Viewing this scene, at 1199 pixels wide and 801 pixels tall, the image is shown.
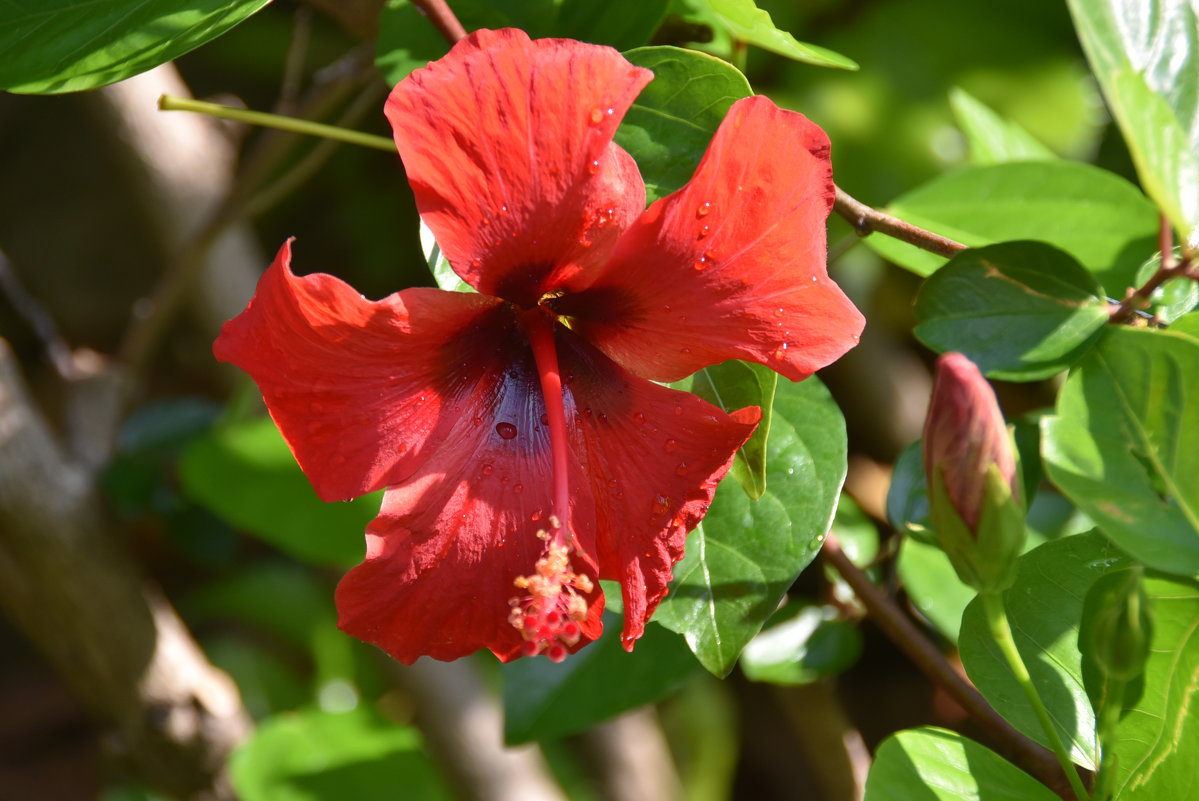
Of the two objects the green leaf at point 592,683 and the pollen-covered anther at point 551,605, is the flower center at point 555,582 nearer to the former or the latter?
the pollen-covered anther at point 551,605

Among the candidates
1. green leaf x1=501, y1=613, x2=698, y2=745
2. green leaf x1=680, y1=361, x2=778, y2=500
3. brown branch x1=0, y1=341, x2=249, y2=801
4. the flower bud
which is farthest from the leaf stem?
brown branch x1=0, y1=341, x2=249, y2=801

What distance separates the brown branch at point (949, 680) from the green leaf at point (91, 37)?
1.75 feet

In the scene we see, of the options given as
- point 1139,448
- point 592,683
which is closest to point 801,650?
point 592,683

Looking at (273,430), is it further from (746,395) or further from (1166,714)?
A: (1166,714)

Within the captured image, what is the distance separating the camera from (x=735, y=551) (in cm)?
66

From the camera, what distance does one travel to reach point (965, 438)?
52 cm

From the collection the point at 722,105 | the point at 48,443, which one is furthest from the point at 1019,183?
the point at 48,443

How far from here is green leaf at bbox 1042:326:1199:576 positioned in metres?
0.55

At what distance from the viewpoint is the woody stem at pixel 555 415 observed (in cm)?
59

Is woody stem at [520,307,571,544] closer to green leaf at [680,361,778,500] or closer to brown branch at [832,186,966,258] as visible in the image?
green leaf at [680,361,778,500]

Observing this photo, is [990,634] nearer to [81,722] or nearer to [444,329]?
[444,329]

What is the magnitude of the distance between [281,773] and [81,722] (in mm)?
1311

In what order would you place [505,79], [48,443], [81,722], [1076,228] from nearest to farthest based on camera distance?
[505,79]
[1076,228]
[48,443]
[81,722]

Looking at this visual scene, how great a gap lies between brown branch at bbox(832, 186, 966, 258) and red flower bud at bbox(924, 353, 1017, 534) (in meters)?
0.16
